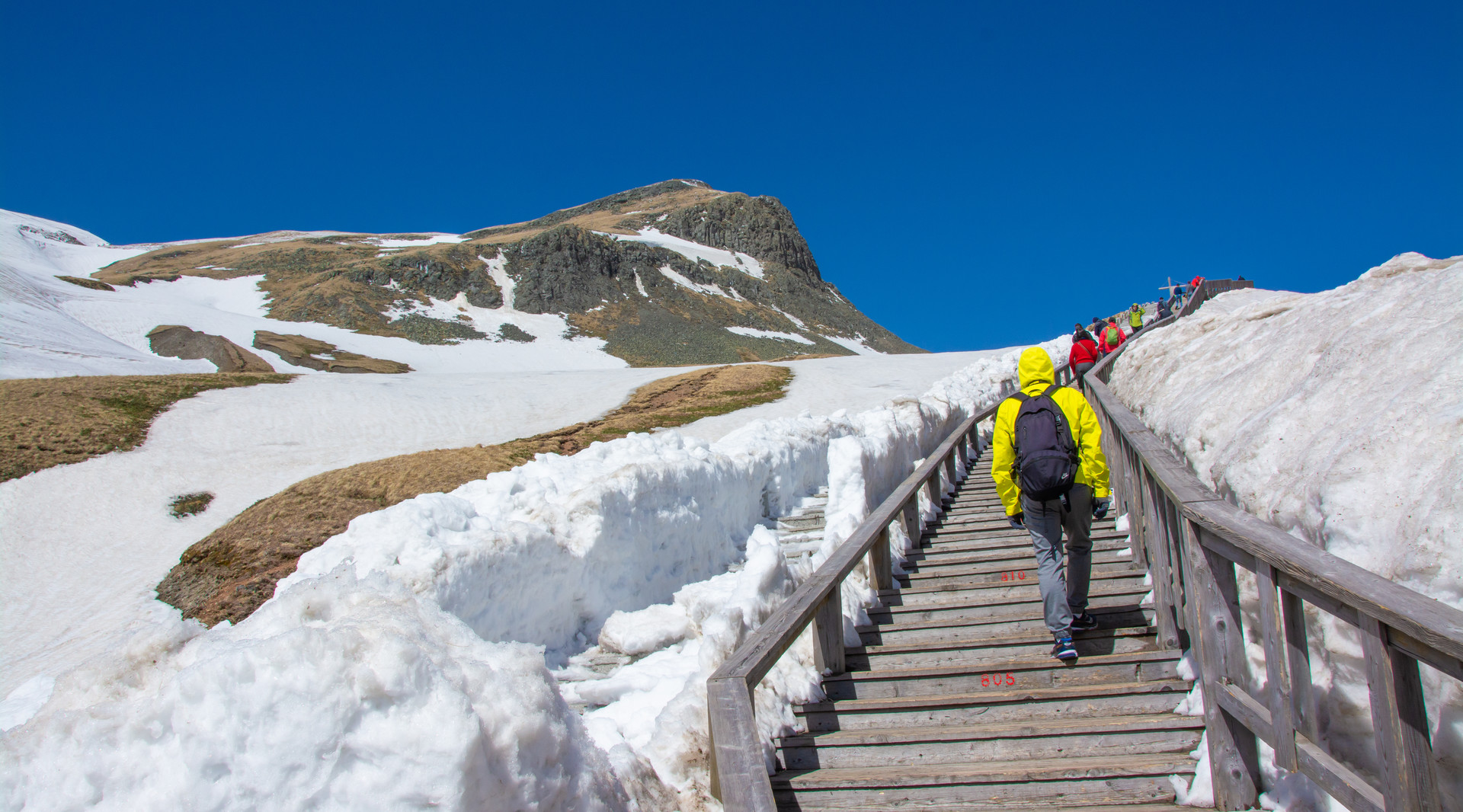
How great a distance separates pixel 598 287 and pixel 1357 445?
6859 centimetres

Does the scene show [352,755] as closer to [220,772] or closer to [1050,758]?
[220,772]

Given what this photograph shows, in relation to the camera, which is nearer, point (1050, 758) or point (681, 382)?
point (1050, 758)

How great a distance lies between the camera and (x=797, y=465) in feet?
32.8

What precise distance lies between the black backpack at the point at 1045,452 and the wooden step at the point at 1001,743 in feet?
4.15

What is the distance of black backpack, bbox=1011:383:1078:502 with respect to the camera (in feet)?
14.6

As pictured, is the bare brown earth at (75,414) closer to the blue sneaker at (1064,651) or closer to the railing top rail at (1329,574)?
the blue sneaker at (1064,651)

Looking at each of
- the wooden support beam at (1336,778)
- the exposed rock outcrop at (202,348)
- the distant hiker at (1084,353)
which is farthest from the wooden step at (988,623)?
the exposed rock outcrop at (202,348)

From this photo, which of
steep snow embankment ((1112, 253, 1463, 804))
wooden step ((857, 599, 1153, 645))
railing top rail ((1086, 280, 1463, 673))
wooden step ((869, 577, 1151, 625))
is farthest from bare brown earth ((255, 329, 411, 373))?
railing top rail ((1086, 280, 1463, 673))

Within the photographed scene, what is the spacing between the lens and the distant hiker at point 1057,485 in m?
4.43

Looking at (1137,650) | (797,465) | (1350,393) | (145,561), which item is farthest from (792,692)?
(145,561)

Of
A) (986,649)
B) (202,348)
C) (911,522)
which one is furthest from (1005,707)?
(202,348)

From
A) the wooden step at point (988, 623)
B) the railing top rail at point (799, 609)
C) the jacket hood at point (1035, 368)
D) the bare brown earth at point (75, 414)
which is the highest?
the bare brown earth at point (75, 414)

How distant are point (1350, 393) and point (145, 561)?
1249cm

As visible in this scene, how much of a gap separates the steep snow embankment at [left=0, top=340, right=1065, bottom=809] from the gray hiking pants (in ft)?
4.10
